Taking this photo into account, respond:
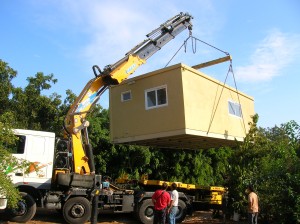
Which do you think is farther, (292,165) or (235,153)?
(235,153)

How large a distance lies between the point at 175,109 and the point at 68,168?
4.46 meters

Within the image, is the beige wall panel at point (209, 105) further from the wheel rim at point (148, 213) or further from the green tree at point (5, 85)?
the green tree at point (5, 85)

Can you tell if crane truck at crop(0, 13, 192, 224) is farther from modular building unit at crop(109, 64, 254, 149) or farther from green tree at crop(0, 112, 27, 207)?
green tree at crop(0, 112, 27, 207)

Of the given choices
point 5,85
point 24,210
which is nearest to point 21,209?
point 24,210

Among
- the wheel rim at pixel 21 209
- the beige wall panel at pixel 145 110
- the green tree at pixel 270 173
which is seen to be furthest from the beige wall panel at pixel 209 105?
the wheel rim at pixel 21 209

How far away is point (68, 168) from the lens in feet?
44.3

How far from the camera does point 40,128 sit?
69.9 feet

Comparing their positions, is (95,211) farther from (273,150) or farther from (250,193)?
(273,150)

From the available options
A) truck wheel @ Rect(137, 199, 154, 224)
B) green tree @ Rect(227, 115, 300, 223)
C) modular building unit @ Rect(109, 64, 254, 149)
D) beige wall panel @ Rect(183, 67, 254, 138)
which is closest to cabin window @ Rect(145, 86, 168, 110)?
modular building unit @ Rect(109, 64, 254, 149)

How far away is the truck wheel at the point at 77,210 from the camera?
42.5ft

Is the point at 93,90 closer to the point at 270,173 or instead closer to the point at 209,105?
the point at 209,105

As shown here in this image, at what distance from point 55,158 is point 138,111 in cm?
363

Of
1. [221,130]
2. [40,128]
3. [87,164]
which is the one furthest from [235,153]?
[40,128]

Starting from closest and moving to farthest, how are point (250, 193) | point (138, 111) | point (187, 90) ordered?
point (250, 193) < point (187, 90) < point (138, 111)
